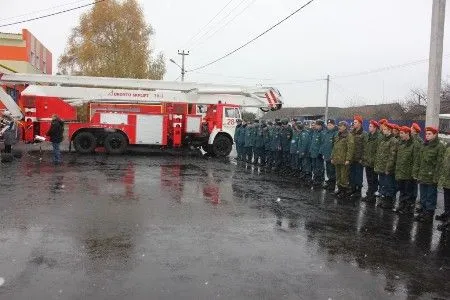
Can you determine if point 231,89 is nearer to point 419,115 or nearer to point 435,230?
point 435,230

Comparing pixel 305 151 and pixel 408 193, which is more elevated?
pixel 305 151

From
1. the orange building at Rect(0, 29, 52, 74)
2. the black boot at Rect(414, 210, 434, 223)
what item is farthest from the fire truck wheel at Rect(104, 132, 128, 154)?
the orange building at Rect(0, 29, 52, 74)

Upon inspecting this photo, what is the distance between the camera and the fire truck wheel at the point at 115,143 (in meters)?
21.0

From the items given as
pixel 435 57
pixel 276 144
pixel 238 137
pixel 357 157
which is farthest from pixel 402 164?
pixel 238 137

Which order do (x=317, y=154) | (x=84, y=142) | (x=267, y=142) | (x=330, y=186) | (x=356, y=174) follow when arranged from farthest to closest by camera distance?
(x=84, y=142), (x=267, y=142), (x=317, y=154), (x=330, y=186), (x=356, y=174)

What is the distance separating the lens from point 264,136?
60.1ft

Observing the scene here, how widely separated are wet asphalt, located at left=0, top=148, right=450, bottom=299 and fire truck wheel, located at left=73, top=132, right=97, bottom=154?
835 cm

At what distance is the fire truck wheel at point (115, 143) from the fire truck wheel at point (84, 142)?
0.54m

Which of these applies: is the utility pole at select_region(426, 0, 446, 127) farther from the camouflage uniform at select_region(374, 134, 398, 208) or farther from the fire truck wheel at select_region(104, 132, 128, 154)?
the fire truck wheel at select_region(104, 132, 128, 154)

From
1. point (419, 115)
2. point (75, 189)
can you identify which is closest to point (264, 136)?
point (75, 189)

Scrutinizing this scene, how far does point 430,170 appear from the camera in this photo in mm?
9531

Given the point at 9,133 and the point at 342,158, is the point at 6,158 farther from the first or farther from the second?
the point at 342,158

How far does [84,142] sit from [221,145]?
5.96 metres

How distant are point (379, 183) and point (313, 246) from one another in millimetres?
5280
